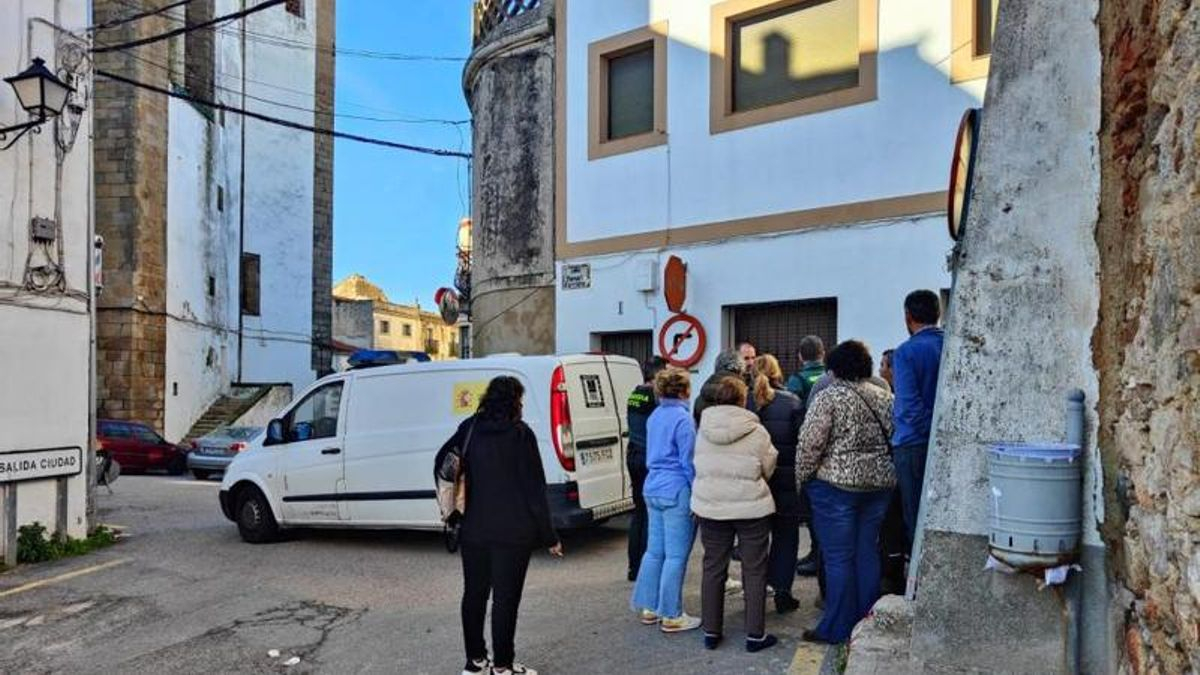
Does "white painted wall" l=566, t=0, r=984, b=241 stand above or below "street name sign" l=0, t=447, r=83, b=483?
above

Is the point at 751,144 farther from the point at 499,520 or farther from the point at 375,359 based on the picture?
the point at 499,520

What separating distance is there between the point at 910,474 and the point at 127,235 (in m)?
23.6

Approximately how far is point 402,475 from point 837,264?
5.41 meters

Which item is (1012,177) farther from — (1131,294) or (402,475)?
(402,475)

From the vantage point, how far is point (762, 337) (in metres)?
11.1

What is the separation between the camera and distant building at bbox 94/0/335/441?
77.5ft

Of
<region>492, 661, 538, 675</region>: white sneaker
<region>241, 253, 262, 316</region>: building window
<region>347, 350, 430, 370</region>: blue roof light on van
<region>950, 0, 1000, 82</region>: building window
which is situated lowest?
<region>492, 661, 538, 675</region>: white sneaker

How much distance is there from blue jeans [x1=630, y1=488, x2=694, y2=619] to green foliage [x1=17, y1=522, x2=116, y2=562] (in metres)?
6.23

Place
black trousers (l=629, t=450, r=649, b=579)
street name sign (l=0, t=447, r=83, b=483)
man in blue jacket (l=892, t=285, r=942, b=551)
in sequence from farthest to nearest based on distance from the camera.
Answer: street name sign (l=0, t=447, r=83, b=483) < black trousers (l=629, t=450, r=649, b=579) < man in blue jacket (l=892, t=285, r=942, b=551)

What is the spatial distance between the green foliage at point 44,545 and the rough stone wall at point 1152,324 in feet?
29.3

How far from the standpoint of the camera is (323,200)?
32562 mm

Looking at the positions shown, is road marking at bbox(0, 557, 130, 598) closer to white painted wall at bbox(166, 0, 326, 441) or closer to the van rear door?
the van rear door

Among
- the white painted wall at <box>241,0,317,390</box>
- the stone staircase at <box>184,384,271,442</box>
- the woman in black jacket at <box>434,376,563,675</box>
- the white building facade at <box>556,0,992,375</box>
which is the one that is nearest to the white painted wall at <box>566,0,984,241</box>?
the white building facade at <box>556,0,992,375</box>

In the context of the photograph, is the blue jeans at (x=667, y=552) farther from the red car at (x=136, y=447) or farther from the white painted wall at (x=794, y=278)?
the red car at (x=136, y=447)
